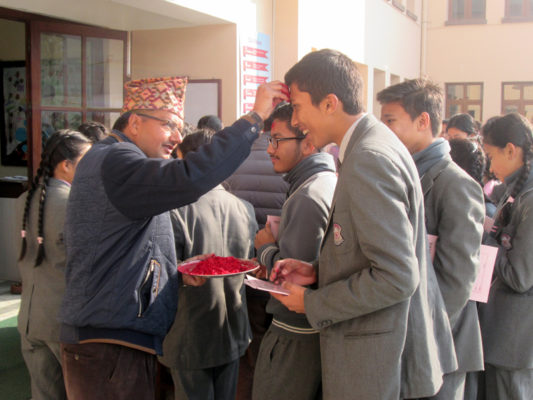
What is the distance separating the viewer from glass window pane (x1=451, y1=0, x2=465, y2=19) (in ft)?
54.5

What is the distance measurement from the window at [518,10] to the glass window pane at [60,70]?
14449 mm

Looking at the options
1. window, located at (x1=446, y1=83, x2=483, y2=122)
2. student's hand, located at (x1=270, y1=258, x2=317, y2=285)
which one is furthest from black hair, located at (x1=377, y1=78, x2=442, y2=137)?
window, located at (x1=446, y1=83, x2=483, y2=122)

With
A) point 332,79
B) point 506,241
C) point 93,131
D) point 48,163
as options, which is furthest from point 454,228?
point 93,131

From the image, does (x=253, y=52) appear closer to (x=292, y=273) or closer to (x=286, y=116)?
(x=286, y=116)

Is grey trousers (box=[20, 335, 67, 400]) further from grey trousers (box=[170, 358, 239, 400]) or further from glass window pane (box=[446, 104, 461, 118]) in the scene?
glass window pane (box=[446, 104, 461, 118])

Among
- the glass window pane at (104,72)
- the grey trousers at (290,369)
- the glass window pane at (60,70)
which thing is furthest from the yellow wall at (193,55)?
the grey trousers at (290,369)

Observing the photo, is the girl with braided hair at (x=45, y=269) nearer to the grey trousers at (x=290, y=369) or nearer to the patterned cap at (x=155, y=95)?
the patterned cap at (x=155, y=95)

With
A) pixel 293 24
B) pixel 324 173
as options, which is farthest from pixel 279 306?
pixel 293 24

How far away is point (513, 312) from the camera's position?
2.72 meters

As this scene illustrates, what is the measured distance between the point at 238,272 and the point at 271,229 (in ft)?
0.89

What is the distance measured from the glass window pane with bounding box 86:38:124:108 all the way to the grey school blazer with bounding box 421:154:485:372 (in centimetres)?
427

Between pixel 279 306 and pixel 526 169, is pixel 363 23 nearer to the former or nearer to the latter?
pixel 526 169

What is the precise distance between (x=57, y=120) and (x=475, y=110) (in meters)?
14.1

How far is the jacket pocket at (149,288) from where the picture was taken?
6.63ft
